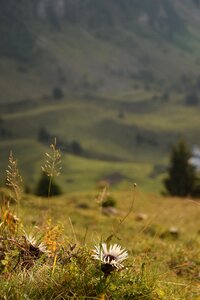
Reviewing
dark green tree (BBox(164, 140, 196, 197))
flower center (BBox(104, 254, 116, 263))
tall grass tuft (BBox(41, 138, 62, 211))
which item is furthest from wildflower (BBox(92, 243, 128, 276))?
dark green tree (BBox(164, 140, 196, 197))

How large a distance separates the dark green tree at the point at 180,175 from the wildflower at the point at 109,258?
46.1 m

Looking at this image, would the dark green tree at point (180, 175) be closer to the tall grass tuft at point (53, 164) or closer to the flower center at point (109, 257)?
the tall grass tuft at point (53, 164)

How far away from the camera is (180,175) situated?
62.8m

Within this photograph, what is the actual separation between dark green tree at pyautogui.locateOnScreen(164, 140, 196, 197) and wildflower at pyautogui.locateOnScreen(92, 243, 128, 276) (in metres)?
46.1

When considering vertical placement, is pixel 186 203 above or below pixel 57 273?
below

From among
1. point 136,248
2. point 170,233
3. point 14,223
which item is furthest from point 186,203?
point 14,223

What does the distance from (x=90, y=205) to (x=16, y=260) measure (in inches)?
1022

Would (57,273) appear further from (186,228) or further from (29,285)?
(186,228)

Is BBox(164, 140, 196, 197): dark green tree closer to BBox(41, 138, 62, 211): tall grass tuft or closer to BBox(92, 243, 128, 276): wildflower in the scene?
BBox(41, 138, 62, 211): tall grass tuft

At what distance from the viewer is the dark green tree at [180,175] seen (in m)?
54.7

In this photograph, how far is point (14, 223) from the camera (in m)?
6.77

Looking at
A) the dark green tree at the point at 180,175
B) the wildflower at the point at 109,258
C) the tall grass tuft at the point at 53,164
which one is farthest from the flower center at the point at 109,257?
the dark green tree at the point at 180,175

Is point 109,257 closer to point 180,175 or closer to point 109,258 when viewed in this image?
point 109,258

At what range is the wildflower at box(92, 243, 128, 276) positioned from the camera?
5227 mm
